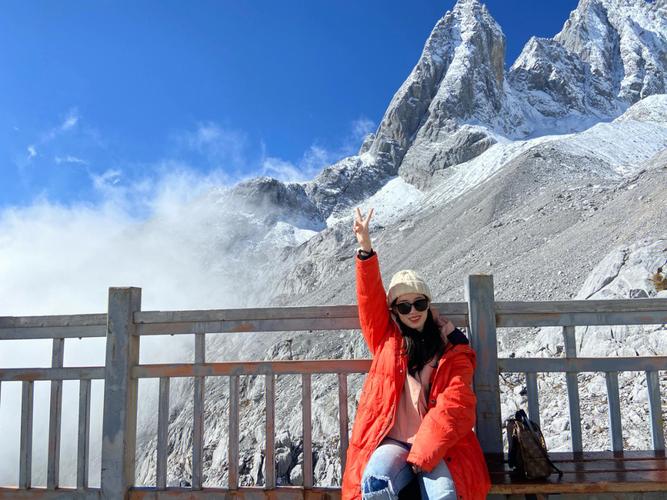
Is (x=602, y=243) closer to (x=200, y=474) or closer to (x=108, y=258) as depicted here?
(x=200, y=474)

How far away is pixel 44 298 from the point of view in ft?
249

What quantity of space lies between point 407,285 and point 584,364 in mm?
1535

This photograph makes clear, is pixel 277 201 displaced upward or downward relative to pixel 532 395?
upward

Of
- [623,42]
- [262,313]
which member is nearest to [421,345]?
[262,313]

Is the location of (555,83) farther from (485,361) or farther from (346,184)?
(485,361)

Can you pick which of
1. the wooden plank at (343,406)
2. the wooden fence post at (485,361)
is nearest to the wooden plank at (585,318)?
the wooden fence post at (485,361)

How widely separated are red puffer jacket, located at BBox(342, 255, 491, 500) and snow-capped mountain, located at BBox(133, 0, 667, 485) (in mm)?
5045

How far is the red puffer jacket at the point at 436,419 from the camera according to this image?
3.17 meters

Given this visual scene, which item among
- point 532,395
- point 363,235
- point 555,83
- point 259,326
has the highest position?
point 555,83

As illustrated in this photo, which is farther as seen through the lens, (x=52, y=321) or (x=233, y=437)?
(x=52, y=321)

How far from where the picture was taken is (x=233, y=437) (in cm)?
408

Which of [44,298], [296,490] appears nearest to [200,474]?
[296,490]

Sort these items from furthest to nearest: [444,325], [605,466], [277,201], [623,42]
→ [623,42]
[277,201]
[605,466]
[444,325]

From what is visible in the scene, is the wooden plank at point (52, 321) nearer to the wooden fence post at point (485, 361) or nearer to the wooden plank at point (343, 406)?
the wooden plank at point (343, 406)
